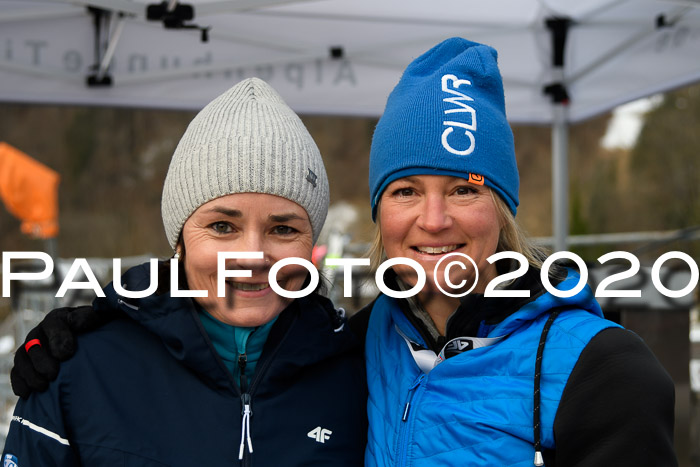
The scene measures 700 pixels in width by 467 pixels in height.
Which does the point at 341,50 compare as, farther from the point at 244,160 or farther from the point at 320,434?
the point at 320,434

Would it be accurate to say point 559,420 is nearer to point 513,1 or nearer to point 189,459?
point 189,459

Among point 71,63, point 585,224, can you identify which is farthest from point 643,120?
point 71,63

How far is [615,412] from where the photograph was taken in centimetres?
117

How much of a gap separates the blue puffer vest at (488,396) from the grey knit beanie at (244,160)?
434mm

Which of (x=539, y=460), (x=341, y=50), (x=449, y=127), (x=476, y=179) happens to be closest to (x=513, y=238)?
(x=476, y=179)

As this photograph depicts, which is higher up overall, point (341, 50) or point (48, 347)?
point (341, 50)

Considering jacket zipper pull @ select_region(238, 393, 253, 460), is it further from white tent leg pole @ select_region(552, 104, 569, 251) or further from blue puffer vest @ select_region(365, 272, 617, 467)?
white tent leg pole @ select_region(552, 104, 569, 251)

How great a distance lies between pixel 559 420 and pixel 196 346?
0.68 metres

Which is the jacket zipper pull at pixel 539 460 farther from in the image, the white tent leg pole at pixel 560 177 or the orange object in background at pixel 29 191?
the orange object in background at pixel 29 191

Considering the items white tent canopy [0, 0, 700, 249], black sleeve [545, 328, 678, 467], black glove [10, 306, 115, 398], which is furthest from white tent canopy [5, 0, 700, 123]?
black sleeve [545, 328, 678, 467]

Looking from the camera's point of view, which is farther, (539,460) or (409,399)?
(409,399)

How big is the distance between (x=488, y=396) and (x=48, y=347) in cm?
84

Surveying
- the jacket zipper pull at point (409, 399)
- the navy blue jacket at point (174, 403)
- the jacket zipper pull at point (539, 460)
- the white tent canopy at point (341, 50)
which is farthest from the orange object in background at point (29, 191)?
the jacket zipper pull at point (539, 460)

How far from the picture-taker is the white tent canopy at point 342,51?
351cm
